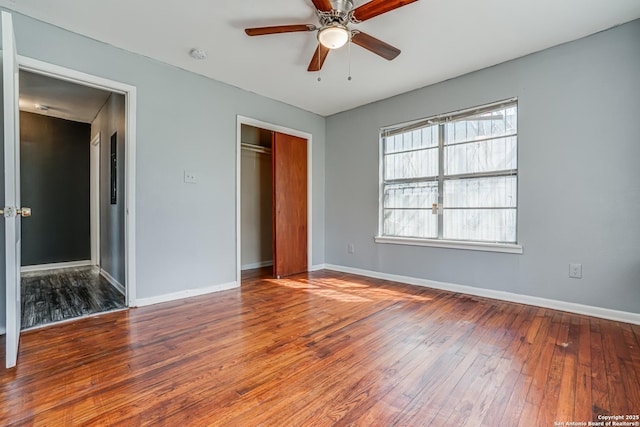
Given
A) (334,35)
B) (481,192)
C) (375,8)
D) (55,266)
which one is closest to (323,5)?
(334,35)

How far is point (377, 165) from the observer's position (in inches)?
169

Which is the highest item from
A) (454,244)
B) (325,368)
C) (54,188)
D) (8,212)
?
(54,188)

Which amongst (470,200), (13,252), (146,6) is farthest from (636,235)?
(13,252)

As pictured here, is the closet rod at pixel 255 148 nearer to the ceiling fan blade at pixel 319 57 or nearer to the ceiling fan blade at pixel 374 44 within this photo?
the ceiling fan blade at pixel 319 57

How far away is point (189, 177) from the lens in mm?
3320

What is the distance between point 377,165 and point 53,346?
12.7ft

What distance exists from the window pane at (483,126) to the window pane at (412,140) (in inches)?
7.0

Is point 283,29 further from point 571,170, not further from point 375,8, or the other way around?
point 571,170

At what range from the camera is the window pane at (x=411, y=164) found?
Result: 3771 mm

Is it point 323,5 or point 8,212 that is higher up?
point 323,5

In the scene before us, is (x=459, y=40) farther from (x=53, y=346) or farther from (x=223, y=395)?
(x=53, y=346)

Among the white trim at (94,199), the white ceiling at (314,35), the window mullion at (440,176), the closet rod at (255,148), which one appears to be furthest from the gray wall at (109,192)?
the window mullion at (440,176)

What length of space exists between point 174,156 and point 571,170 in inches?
157

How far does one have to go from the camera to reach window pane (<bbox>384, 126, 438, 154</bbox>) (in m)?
3.77
